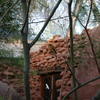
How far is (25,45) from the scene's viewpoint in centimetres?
70

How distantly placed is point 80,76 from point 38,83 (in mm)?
1583

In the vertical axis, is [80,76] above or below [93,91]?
above

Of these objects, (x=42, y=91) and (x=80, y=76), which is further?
(x=42, y=91)

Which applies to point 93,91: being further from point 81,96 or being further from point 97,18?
point 97,18

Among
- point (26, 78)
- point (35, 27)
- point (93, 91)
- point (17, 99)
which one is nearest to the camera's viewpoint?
point (26, 78)

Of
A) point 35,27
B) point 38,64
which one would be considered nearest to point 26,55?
point 35,27

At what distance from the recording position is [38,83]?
3.87m

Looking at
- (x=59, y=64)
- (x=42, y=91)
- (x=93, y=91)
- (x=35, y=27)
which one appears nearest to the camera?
(x=35, y=27)

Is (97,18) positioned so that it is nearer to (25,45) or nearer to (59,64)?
(25,45)

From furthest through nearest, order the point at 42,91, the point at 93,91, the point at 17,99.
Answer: the point at 42,91 < the point at 93,91 < the point at 17,99

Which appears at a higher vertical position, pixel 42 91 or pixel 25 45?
pixel 25 45

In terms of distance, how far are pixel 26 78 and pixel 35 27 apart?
4.21 feet

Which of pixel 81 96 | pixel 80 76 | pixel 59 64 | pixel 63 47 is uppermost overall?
pixel 63 47

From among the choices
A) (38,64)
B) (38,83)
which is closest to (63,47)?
(38,64)
